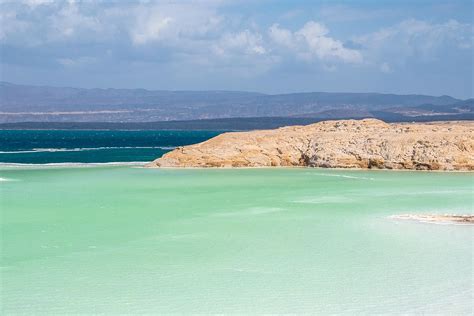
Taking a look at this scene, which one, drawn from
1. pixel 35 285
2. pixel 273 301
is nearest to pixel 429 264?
pixel 273 301

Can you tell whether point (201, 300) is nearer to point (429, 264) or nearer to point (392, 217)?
point (429, 264)

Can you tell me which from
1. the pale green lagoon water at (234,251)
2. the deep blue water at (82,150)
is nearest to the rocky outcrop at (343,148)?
the pale green lagoon water at (234,251)

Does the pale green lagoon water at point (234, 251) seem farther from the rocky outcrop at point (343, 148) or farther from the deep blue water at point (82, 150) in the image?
the deep blue water at point (82, 150)

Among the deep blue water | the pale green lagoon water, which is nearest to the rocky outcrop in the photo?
the pale green lagoon water

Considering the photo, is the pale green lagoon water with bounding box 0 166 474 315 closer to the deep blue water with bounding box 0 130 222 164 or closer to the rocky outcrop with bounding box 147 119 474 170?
the rocky outcrop with bounding box 147 119 474 170

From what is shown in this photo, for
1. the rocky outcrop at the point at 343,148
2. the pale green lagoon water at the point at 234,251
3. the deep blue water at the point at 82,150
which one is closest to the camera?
the pale green lagoon water at the point at 234,251
